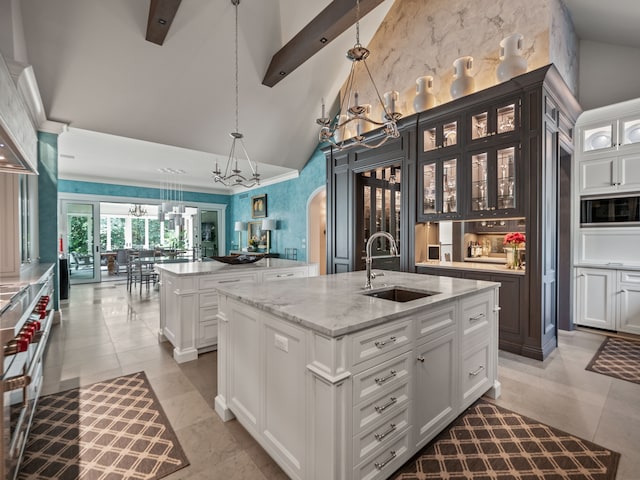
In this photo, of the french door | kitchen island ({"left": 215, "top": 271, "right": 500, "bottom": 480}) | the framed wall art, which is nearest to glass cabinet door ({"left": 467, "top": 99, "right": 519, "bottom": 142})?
kitchen island ({"left": 215, "top": 271, "right": 500, "bottom": 480})

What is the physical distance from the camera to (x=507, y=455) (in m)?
1.78

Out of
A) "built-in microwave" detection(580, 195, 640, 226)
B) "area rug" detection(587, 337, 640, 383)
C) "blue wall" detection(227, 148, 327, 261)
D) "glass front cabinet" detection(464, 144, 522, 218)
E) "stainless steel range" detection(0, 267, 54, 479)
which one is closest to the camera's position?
"stainless steel range" detection(0, 267, 54, 479)

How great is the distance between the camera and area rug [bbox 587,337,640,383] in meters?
2.85

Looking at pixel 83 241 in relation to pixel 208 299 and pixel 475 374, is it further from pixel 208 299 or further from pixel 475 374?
pixel 475 374

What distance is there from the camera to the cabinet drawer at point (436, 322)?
5.60 ft

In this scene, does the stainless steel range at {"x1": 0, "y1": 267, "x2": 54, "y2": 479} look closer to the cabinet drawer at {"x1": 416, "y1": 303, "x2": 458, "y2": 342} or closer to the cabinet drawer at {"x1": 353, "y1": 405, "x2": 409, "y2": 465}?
the cabinet drawer at {"x1": 353, "y1": 405, "x2": 409, "y2": 465}

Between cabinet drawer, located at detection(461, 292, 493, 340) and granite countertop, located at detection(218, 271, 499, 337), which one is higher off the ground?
granite countertop, located at detection(218, 271, 499, 337)

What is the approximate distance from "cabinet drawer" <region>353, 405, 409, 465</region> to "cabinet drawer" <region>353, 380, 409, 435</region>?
3cm

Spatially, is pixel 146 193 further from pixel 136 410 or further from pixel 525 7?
pixel 525 7

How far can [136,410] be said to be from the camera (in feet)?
7.30

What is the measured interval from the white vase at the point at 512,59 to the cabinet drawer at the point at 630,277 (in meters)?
2.76

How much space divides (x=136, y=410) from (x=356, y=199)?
12.8 ft

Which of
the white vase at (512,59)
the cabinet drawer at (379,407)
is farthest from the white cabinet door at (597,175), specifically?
the cabinet drawer at (379,407)

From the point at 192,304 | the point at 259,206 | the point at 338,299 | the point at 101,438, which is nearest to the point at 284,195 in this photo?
the point at 259,206
